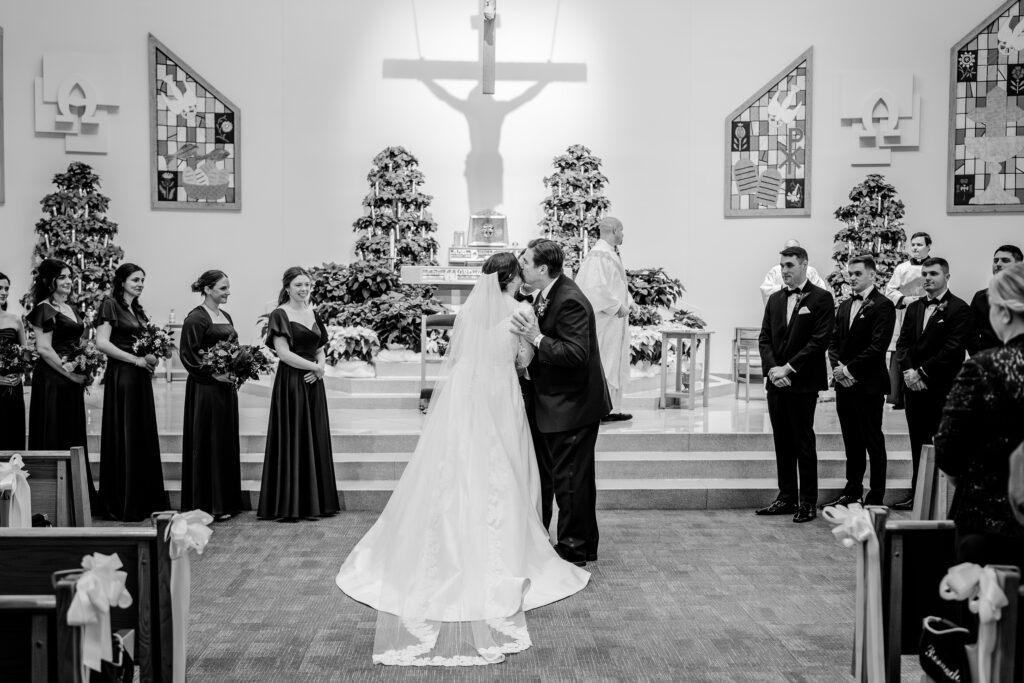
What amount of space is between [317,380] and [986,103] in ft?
33.2

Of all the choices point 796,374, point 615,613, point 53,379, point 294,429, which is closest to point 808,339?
point 796,374

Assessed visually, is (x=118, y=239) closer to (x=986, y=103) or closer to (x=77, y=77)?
(x=77, y=77)

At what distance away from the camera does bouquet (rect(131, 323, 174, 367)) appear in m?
6.02

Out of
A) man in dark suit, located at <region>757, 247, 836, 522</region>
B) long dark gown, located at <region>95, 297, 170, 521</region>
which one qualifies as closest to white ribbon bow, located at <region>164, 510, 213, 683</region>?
long dark gown, located at <region>95, 297, 170, 521</region>

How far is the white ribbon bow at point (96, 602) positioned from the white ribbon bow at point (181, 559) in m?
0.52

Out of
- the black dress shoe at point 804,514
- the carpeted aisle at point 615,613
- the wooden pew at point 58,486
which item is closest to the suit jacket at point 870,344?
the black dress shoe at point 804,514

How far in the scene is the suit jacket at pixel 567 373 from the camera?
16.2ft

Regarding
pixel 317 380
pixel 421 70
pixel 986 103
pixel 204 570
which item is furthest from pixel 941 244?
pixel 204 570

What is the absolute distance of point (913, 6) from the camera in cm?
1234

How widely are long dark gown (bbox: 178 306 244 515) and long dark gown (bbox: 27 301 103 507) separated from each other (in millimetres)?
649

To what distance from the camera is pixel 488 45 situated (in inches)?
449

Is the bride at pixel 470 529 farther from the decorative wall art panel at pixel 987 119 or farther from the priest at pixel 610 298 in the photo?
the decorative wall art panel at pixel 987 119

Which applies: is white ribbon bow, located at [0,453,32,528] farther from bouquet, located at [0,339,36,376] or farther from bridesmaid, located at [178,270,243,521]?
bouquet, located at [0,339,36,376]

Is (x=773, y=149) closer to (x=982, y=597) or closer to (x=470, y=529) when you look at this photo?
(x=470, y=529)
